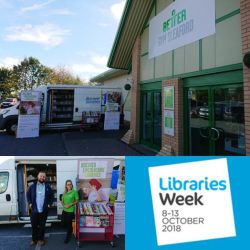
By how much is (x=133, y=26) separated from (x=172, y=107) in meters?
4.31

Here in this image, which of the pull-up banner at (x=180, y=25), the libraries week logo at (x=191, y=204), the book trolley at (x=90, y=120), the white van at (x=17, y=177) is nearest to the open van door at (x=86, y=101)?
the book trolley at (x=90, y=120)

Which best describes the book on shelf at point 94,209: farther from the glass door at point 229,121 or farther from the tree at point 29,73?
the tree at point 29,73

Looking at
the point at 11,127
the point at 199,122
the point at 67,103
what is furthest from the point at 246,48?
the point at 11,127

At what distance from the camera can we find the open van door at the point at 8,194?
6.81 metres

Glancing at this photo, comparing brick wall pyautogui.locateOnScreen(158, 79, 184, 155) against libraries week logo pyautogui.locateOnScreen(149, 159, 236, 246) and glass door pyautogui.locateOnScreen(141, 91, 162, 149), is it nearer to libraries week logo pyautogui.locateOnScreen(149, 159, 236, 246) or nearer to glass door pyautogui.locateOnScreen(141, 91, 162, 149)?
glass door pyautogui.locateOnScreen(141, 91, 162, 149)

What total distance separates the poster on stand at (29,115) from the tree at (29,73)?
46.4 metres

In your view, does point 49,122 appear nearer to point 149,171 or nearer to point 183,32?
point 183,32

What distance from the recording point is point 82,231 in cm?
631

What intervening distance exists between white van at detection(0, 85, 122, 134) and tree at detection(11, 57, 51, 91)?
45.0 meters

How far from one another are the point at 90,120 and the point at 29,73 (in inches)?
1907

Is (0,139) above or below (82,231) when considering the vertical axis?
above

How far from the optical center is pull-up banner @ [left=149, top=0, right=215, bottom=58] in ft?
27.1

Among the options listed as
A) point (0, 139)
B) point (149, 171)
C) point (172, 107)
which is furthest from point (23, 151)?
point (149, 171)

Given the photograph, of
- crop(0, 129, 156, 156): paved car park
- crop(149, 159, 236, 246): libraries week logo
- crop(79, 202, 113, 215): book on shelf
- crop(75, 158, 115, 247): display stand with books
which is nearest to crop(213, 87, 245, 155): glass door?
crop(75, 158, 115, 247): display stand with books
